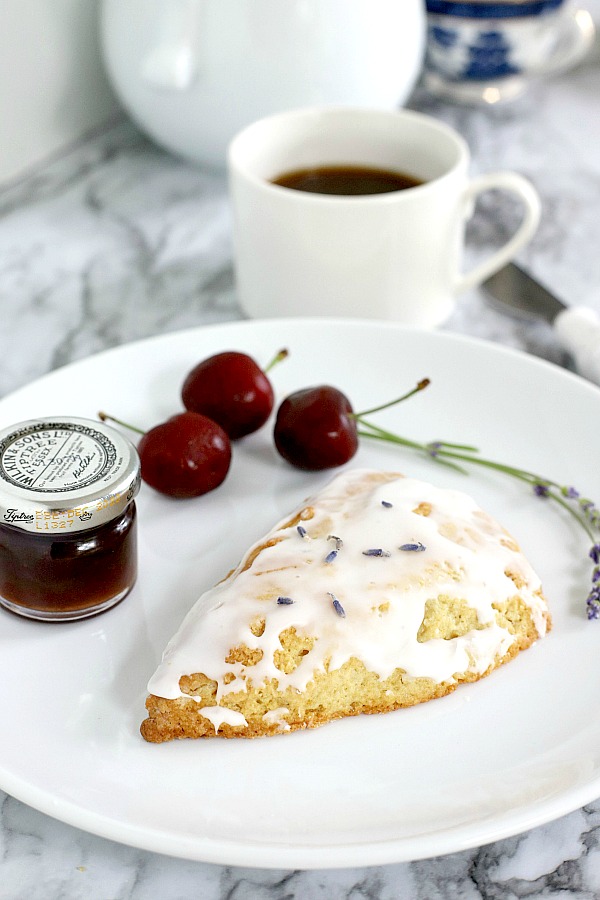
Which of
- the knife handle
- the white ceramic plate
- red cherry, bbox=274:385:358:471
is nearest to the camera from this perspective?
the white ceramic plate

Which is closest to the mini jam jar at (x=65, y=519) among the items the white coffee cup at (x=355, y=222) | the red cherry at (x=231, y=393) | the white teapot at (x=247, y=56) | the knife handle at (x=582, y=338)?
the red cherry at (x=231, y=393)

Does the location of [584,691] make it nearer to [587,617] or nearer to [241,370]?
[587,617]

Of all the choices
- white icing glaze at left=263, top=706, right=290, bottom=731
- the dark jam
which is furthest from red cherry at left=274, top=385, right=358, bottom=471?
white icing glaze at left=263, top=706, right=290, bottom=731

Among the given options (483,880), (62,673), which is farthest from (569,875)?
(62,673)

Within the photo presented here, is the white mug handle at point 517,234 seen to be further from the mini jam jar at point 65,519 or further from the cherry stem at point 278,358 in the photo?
the mini jam jar at point 65,519

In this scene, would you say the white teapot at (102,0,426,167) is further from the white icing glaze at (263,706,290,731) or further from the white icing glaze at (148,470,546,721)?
the white icing glaze at (263,706,290,731)

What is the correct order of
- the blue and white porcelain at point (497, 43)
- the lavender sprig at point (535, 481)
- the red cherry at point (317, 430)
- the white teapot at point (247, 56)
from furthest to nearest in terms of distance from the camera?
1. the blue and white porcelain at point (497, 43)
2. the white teapot at point (247, 56)
3. the red cherry at point (317, 430)
4. the lavender sprig at point (535, 481)

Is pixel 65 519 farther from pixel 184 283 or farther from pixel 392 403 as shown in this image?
pixel 184 283
